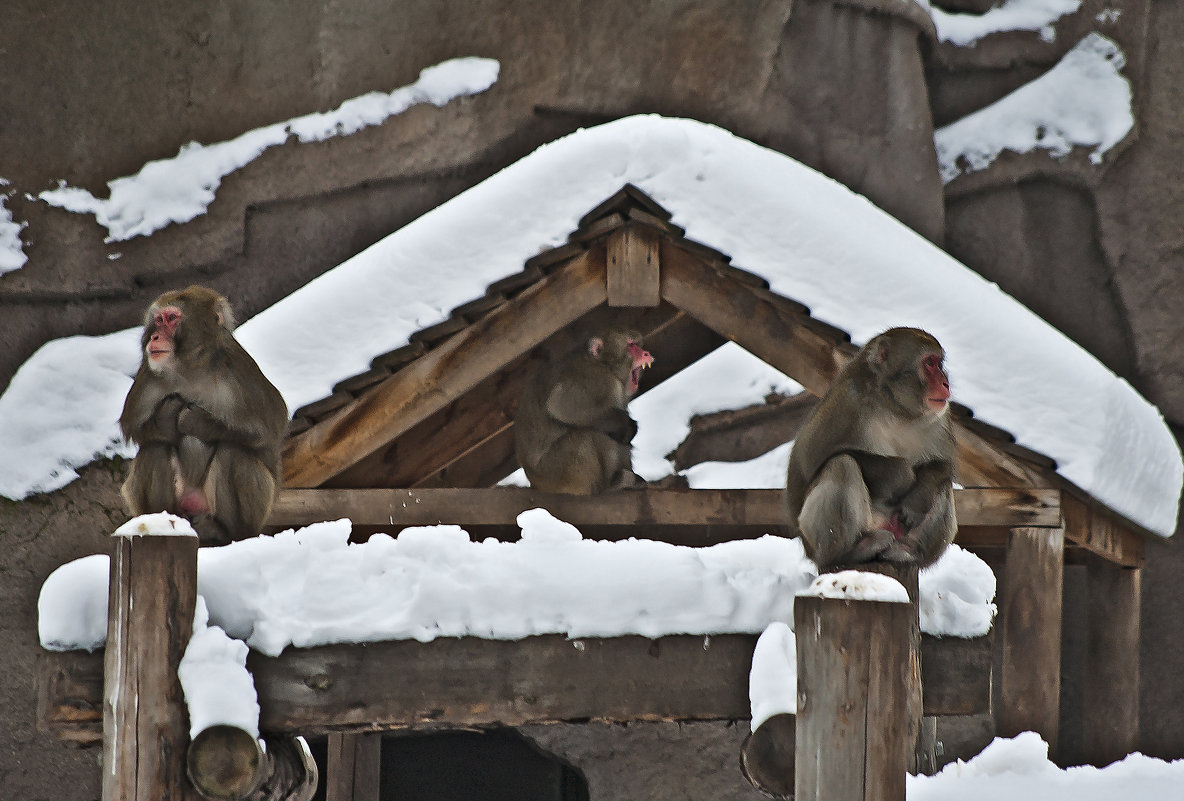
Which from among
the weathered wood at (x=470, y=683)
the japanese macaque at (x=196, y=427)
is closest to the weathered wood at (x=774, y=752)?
the weathered wood at (x=470, y=683)

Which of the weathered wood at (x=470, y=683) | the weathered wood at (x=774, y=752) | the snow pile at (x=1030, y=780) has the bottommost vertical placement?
the snow pile at (x=1030, y=780)

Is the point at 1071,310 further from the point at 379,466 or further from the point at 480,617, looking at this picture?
the point at 480,617

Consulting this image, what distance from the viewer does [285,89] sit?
29.3 feet

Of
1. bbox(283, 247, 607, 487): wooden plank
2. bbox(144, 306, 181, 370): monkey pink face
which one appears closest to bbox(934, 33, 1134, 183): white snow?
bbox(283, 247, 607, 487): wooden plank

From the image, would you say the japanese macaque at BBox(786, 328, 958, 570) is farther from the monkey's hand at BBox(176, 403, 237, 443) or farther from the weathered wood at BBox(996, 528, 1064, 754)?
the monkey's hand at BBox(176, 403, 237, 443)

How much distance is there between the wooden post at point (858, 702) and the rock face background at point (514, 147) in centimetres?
507

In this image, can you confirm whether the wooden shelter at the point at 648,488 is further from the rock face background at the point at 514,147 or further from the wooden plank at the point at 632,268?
the rock face background at the point at 514,147

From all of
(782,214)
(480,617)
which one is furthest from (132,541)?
(782,214)

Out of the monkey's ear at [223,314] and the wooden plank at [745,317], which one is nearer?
the monkey's ear at [223,314]

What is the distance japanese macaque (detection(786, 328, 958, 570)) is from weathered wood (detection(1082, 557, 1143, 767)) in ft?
9.56

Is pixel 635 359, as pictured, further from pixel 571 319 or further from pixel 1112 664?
pixel 1112 664

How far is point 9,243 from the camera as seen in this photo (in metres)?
8.41

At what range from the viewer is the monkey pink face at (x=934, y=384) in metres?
4.21

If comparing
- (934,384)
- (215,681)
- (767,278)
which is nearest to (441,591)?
(215,681)
